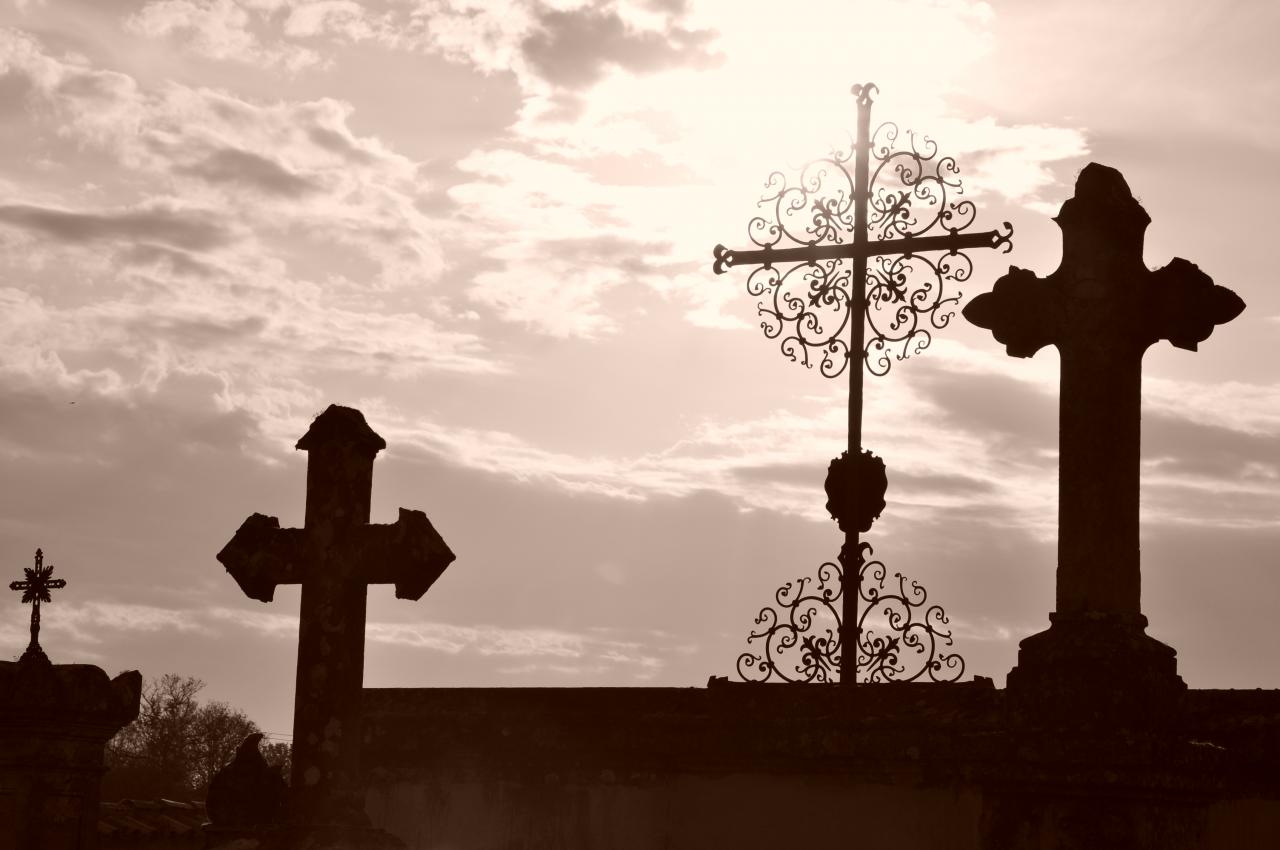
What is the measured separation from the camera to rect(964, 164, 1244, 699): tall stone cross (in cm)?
735

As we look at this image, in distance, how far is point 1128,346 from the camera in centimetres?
771

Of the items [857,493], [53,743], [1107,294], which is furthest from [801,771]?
[53,743]

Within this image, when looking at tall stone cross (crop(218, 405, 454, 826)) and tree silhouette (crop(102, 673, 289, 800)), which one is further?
tree silhouette (crop(102, 673, 289, 800))

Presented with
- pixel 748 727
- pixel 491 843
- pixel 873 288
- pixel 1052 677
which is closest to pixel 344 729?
pixel 491 843

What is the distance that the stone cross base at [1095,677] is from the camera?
6.94 meters

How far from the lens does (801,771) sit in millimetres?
7512

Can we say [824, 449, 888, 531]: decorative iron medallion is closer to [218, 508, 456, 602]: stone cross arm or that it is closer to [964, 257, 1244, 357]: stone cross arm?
[964, 257, 1244, 357]: stone cross arm

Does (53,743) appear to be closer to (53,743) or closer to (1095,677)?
(53,743)

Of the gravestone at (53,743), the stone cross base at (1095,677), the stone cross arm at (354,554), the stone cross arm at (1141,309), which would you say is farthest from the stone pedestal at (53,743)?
the stone cross arm at (1141,309)

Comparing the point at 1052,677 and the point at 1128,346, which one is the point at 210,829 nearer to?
the point at 1052,677

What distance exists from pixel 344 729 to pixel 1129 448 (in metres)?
3.74

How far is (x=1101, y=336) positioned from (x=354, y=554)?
356 centimetres

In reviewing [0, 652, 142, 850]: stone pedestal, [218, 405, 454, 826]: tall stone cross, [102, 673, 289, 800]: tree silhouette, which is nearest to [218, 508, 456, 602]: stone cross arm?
[218, 405, 454, 826]: tall stone cross

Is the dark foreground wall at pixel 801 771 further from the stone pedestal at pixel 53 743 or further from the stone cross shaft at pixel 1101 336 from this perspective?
the stone pedestal at pixel 53 743
